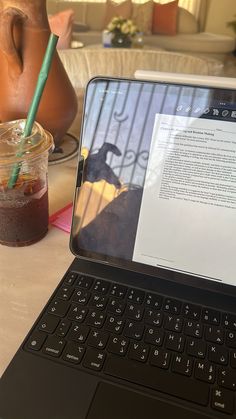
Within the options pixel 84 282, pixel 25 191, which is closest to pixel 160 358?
pixel 84 282

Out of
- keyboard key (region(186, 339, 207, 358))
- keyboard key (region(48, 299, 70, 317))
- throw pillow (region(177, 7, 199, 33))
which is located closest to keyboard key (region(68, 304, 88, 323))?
keyboard key (region(48, 299, 70, 317))

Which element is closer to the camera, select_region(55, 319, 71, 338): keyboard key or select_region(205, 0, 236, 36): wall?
select_region(55, 319, 71, 338): keyboard key

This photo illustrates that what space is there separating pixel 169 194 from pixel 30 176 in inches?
7.2

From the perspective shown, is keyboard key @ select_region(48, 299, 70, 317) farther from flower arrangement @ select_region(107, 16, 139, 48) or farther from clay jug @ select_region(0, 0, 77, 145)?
flower arrangement @ select_region(107, 16, 139, 48)

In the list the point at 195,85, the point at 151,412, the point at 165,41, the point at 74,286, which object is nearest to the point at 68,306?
the point at 74,286

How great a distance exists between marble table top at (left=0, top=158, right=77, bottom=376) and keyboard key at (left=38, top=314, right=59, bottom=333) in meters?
0.02

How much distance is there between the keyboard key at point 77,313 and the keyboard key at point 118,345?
1.5 inches

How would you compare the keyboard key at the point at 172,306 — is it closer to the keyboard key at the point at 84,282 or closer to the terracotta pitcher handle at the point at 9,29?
the keyboard key at the point at 84,282

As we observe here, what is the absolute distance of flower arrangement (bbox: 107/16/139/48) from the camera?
3230 mm

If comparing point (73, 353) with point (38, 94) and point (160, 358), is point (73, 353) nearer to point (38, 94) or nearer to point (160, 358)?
point (160, 358)

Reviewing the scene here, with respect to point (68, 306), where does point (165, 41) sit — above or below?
below

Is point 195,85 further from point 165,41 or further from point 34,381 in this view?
point 165,41

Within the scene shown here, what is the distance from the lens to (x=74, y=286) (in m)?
0.43

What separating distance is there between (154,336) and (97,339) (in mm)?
56
